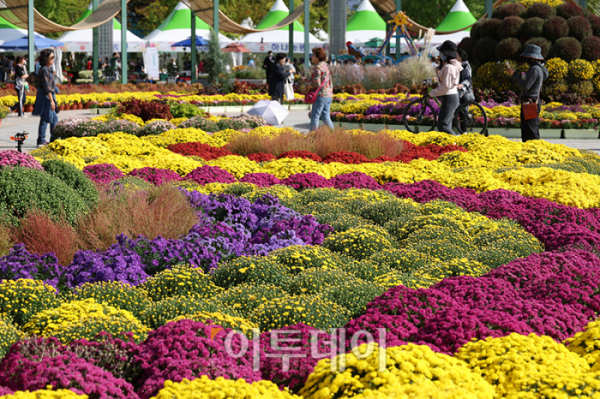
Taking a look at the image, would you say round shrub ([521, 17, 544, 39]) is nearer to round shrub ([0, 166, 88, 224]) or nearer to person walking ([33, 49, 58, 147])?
person walking ([33, 49, 58, 147])

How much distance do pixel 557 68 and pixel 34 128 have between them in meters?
14.2

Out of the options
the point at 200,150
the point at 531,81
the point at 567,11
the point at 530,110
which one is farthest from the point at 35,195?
the point at 567,11

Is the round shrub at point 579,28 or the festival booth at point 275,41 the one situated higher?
the festival booth at point 275,41

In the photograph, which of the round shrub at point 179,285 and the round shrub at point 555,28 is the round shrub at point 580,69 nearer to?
the round shrub at point 555,28

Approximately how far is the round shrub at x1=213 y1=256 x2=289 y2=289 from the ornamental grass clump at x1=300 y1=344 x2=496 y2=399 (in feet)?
5.40

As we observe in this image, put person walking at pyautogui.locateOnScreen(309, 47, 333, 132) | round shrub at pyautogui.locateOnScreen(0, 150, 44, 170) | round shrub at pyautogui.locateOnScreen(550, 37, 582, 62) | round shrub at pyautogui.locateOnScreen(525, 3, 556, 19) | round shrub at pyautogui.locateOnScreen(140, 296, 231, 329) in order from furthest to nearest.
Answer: round shrub at pyautogui.locateOnScreen(525, 3, 556, 19) → round shrub at pyautogui.locateOnScreen(550, 37, 582, 62) → person walking at pyautogui.locateOnScreen(309, 47, 333, 132) → round shrub at pyautogui.locateOnScreen(0, 150, 44, 170) → round shrub at pyautogui.locateOnScreen(140, 296, 231, 329)

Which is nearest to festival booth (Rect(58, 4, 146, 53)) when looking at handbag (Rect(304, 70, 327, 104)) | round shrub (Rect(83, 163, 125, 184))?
handbag (Rect(304, 70, 327, 104))

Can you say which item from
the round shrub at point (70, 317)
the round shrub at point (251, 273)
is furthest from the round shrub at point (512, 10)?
the round shrub at point (70, 317)

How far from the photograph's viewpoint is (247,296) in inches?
157

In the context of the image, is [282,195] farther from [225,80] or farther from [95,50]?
[95,50]

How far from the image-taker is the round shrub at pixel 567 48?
17672mm

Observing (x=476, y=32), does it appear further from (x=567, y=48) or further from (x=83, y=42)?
(x=83, y=42)

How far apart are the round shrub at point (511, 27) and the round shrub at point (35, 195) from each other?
51.2ft

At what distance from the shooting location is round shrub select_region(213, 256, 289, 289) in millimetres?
4367
